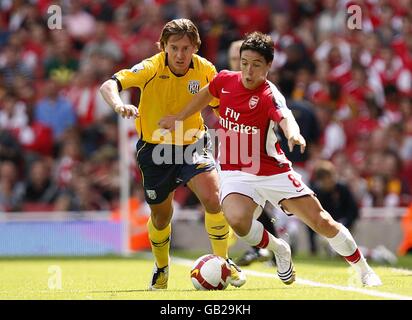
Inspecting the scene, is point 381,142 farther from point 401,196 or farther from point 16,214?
point 16,214

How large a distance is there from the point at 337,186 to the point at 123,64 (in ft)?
17.6

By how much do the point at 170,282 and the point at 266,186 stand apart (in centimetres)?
188

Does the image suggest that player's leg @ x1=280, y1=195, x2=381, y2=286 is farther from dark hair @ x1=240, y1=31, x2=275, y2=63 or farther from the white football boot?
dark hair @ x1=240, y1=31, x2=275, y2=63

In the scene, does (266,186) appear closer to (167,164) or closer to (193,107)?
(193,107)

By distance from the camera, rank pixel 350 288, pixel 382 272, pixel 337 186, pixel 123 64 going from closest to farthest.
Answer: pixel 350 288 → pixel 382 272 → pixel 337 186 → pixel 123 64

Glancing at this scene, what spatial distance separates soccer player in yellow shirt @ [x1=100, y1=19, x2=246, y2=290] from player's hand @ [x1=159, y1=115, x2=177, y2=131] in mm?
112

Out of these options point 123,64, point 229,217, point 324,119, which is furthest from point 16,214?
point 229,217

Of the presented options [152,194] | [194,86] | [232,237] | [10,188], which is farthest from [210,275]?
[10,188]

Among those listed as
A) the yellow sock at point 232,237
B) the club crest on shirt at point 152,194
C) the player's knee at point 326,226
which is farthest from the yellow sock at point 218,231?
the yellow sock at point 232,237

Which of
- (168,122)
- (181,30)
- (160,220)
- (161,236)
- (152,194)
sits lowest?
(161,236)

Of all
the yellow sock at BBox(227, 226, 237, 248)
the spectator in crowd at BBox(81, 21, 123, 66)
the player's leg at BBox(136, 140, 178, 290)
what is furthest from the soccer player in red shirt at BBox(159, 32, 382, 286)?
the spectator in crowd at BBox(81, 21, 123, 66)

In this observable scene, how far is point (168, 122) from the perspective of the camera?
8977mm

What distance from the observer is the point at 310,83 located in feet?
57.3

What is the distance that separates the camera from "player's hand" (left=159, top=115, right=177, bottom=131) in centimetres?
898
